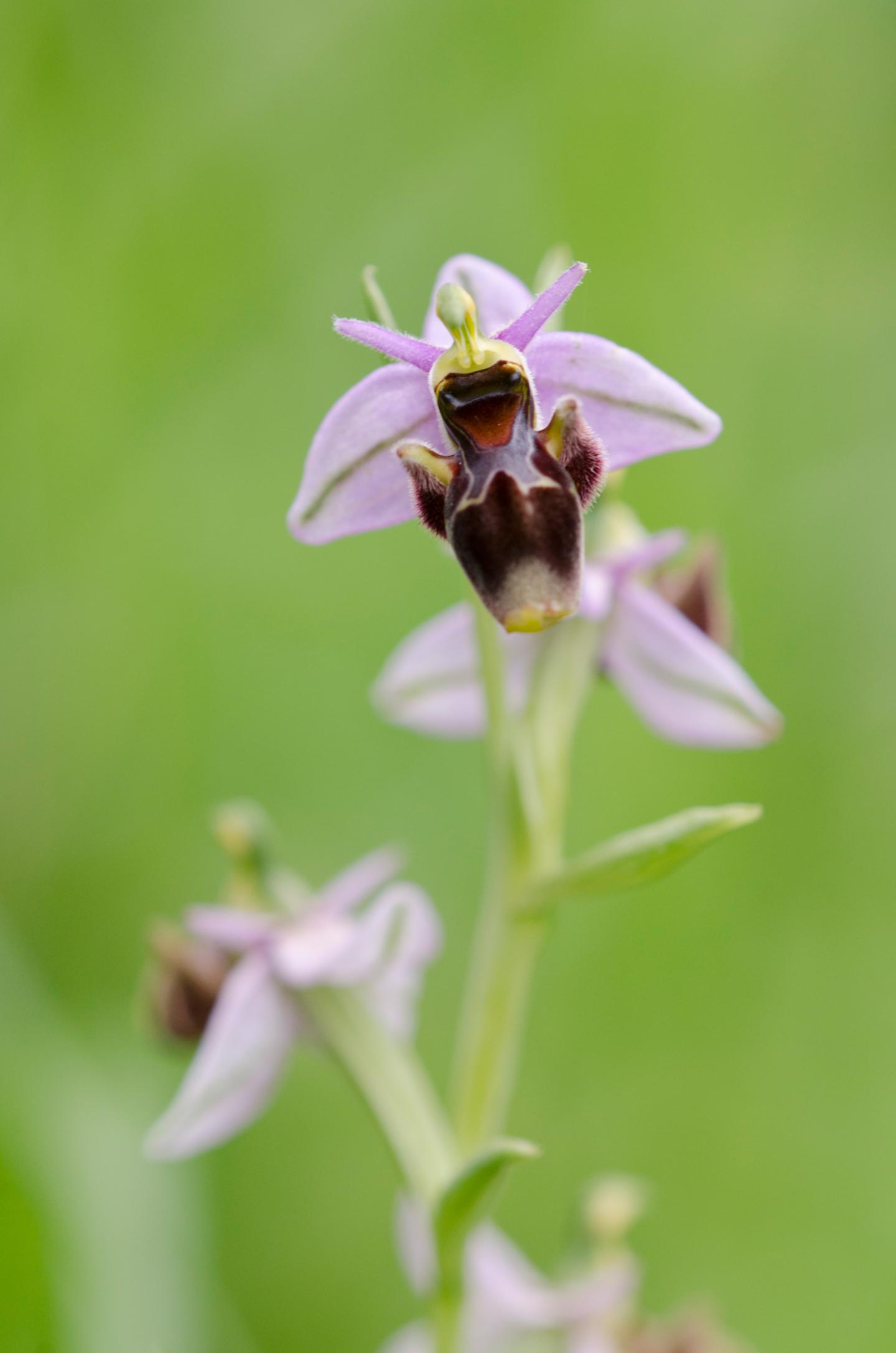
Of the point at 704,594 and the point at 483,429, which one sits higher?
the point at 483,429

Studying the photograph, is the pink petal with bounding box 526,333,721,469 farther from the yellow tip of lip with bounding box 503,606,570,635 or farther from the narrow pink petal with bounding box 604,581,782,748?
the narrow pink petal with bounding box 604,581,782,748

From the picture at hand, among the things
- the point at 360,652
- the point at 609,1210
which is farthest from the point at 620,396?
the point at 360,652

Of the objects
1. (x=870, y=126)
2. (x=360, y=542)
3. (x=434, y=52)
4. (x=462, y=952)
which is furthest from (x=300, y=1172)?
(x=870, y=126)

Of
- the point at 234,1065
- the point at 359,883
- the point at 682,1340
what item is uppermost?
the point at 359,883

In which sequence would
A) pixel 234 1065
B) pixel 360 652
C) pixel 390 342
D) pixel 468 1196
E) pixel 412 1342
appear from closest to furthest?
pixel 390 342
pixel 468 1196
pixel 234 1065
pixel 412 1342
pixel 360 652

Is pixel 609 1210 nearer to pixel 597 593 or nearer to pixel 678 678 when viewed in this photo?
pixel 678 678

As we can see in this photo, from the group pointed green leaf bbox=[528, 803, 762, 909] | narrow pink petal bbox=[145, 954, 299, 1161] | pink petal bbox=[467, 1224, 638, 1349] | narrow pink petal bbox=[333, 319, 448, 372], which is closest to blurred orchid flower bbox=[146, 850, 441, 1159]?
narrow pink petal bbox=[145, 954, 299, 1161]

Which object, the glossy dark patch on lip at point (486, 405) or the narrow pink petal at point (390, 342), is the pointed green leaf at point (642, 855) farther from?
the narrow pink petal at point (390, 342)
